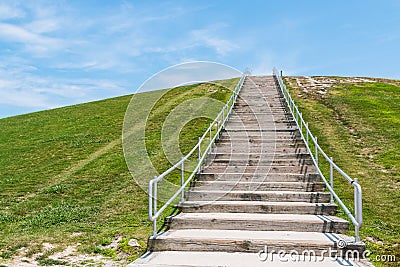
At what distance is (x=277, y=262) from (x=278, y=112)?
11.5 meters

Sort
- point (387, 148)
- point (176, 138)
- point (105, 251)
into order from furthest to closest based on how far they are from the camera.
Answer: point (176, 138), point (387, 148), point (105, 251)

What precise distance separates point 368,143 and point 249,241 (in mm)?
9027

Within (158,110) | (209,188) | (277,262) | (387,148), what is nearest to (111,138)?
(158,110)

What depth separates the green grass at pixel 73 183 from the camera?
7.11 metres

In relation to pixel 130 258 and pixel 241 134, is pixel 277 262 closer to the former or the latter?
pixel 130 258

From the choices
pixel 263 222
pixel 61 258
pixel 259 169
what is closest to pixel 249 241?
pixel 263 222

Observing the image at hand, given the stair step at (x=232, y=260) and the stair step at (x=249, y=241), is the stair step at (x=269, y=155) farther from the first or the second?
the stair step at (x=232, y=260)

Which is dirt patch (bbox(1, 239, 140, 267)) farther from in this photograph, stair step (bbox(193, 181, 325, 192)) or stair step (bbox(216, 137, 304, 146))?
stair step (bbox(216, 137, 304, 146))

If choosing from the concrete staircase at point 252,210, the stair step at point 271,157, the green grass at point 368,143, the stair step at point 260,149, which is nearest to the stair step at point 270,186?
the concrete staircase at point 252,210

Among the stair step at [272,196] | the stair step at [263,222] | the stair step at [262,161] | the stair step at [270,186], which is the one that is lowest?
the stair step at [263,222]

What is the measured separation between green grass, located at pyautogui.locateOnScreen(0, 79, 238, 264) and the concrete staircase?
0.89 m

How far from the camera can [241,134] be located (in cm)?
1277

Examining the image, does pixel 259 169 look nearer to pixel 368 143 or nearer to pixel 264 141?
pixel 264 141

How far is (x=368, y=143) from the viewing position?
13516mm
